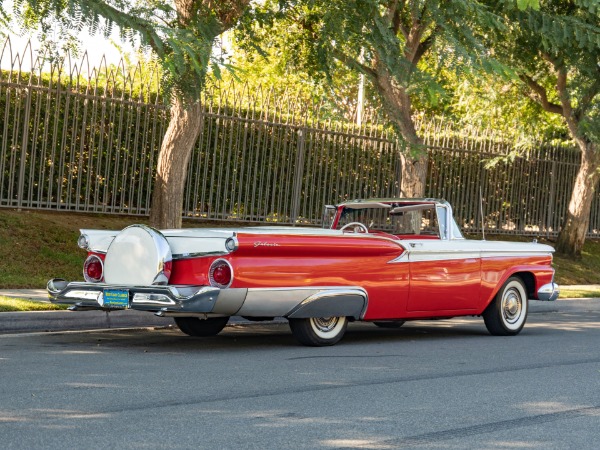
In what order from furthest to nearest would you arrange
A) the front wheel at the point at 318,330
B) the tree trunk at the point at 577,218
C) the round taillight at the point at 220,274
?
the tree trunk at the point at 577,218, the front wheel at the point at 318,330, the round taillight at the point at 220,274

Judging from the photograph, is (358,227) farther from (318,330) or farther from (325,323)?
(318,330)

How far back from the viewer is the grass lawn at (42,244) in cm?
1451

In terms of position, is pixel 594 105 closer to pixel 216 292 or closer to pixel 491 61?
pixel 491 61

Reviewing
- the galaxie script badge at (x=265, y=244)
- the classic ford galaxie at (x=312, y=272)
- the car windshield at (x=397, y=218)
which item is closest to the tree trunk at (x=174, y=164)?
the classic ford galaxie at (x=312, y=272)

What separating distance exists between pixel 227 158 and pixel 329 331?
875 centimetres

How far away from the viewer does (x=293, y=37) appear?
59.0ft

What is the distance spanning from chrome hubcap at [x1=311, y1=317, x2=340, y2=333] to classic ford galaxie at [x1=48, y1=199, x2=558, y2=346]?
0.03 ft

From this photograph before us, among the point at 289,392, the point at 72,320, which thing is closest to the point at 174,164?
the point at 72,320

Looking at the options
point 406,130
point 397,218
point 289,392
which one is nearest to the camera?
point 289,392

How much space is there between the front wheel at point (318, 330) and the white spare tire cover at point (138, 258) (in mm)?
1509

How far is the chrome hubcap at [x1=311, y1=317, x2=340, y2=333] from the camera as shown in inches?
400

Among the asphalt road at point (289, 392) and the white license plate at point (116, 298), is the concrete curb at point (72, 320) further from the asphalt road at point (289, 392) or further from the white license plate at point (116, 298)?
the white license plate at point (116, 298)

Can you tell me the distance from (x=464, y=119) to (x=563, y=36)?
12480mm

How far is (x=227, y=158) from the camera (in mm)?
18500
